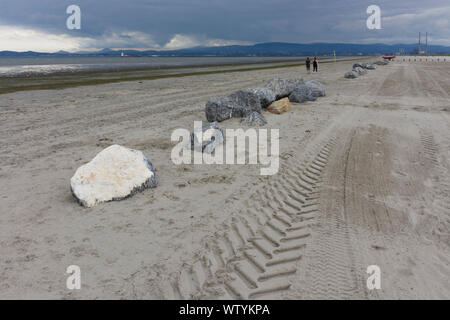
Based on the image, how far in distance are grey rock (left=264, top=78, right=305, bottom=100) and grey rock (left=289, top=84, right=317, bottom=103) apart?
0.83 feet

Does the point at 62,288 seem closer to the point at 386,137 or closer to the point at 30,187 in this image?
the point at 30,187

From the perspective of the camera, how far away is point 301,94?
13406 millimetres

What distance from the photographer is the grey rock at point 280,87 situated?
1283cm

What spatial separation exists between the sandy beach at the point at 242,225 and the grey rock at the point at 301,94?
19.1 feet

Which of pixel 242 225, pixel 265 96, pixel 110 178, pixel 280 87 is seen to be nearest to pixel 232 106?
pixel 265 96

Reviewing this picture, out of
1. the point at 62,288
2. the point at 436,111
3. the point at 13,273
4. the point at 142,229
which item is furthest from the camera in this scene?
the point at 436,111

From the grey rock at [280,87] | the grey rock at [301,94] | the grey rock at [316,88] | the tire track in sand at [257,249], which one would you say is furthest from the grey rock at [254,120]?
the grey rock at [316,88]

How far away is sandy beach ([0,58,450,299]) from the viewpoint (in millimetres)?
2934

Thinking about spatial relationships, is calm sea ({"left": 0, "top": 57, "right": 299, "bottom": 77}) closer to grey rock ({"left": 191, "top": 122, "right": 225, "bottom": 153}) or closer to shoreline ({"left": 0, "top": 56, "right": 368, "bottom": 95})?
shoreline ({"left": 0, "top": 56, "right": 368, "bottom": 95})

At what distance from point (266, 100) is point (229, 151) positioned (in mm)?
5317

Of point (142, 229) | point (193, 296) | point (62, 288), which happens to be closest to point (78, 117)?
point (142, 229)

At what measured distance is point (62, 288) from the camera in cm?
288

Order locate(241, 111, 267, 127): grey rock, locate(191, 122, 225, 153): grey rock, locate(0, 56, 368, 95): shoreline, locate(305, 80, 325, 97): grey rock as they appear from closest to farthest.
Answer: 1. locate(191, 122, 225, 153): grey rock
2. locate(241, 111, 267, 127): grey rock
3. locate(305, 80, 325, 97): grey rock
4. locate(0, 56, 368, 95): shoreline

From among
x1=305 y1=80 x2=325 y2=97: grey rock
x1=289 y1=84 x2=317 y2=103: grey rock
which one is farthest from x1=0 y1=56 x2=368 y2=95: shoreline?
x1=305 y1=80 x2=325 y2=97: grey rock
